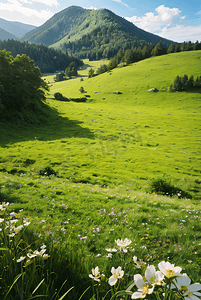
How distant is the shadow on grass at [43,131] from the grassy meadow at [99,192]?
18cm

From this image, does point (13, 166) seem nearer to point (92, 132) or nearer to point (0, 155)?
point (0, 155)

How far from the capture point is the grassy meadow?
306cm

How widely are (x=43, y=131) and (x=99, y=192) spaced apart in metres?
25.2

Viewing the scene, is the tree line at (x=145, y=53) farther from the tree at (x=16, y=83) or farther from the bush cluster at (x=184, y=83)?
the tree at (x=16, y=83)

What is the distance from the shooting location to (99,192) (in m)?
10.6

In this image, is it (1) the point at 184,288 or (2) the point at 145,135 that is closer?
(1) the point at 184,288

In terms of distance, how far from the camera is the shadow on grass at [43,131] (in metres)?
25.5

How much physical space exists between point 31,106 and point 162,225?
37335mm

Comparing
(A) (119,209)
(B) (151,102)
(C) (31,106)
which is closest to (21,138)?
(C) (31,106)

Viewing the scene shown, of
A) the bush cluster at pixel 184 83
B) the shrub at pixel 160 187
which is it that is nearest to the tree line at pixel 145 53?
the bush cluster at pixel 184 83

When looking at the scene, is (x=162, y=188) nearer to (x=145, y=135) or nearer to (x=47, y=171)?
(x=47, y=171)

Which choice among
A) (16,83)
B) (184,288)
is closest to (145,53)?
(16,83)

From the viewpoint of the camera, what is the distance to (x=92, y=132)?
33.3 meters

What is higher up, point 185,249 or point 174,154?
point 185,249
